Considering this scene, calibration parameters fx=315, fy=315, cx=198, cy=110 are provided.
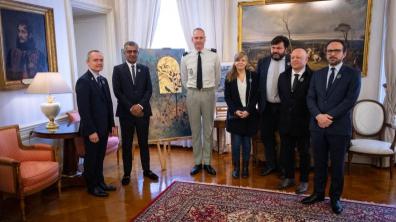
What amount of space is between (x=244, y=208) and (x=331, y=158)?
3.04 feet

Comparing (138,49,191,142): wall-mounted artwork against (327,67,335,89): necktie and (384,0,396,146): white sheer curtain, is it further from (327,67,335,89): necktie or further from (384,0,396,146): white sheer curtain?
(384,0,396,146): white sheer curtain

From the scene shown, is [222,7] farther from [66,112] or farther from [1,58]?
[1,58]

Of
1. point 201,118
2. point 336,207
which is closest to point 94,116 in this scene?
point 201,118

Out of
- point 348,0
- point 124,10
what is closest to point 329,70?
point 348,0

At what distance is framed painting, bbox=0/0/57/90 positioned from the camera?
3.29m

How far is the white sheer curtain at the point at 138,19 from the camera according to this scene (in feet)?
16.6

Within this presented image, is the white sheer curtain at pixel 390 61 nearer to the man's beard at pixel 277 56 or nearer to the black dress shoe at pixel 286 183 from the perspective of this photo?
the man's beard at pixel 277 56

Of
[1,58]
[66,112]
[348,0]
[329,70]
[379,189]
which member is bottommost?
[379,189]

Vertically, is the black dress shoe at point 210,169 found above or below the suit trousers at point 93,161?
below

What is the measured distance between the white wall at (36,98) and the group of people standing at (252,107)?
0.86 m

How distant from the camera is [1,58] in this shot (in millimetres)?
3246

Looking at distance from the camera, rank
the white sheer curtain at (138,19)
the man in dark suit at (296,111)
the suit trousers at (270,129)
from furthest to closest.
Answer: the white sheer curtain at (138,19) < the suit trousers at (270,129) < the man in dark suit at (296,111)

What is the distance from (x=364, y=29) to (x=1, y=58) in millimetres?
4323

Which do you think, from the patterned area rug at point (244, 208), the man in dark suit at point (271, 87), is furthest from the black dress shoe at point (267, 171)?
the patterned area rug at point (244, 208)
